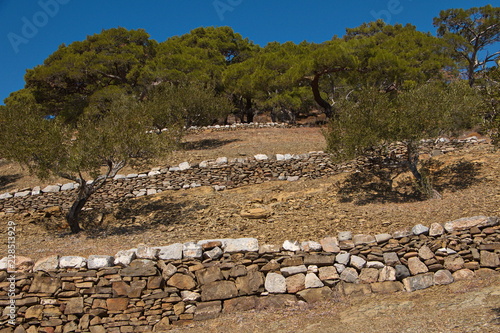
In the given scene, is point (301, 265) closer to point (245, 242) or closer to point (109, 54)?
point (245, 242)

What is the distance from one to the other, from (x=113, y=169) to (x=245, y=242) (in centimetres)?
569

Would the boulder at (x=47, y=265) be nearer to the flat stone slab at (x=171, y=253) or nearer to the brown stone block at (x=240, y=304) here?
the flat stone slab at (x=171, y=253)

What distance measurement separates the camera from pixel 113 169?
481 inches

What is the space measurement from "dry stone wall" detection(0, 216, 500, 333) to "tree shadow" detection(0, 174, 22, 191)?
1228 cm

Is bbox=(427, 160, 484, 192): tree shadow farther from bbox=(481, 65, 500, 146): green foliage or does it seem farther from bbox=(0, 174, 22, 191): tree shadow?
bbox=(0, 174, 22, 191): tree shadow

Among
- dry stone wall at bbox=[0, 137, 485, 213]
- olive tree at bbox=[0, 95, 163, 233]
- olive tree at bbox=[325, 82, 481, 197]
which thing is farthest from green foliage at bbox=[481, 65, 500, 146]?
olive tree at bbox=[0, 95, 163, 233]

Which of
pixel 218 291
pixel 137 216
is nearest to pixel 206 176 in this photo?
pixel 137 216

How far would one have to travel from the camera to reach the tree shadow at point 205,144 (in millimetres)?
22205

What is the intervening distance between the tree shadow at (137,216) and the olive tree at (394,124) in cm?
520

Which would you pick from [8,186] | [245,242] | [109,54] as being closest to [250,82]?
[109,54]

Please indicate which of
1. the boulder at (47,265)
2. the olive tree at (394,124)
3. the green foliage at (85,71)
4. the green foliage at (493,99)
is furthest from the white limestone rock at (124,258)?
the green foliage at (85,71)

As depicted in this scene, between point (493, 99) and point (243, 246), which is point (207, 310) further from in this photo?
point (493, 99)

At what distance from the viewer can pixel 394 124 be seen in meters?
12.1

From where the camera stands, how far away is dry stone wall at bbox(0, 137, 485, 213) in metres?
15.2
